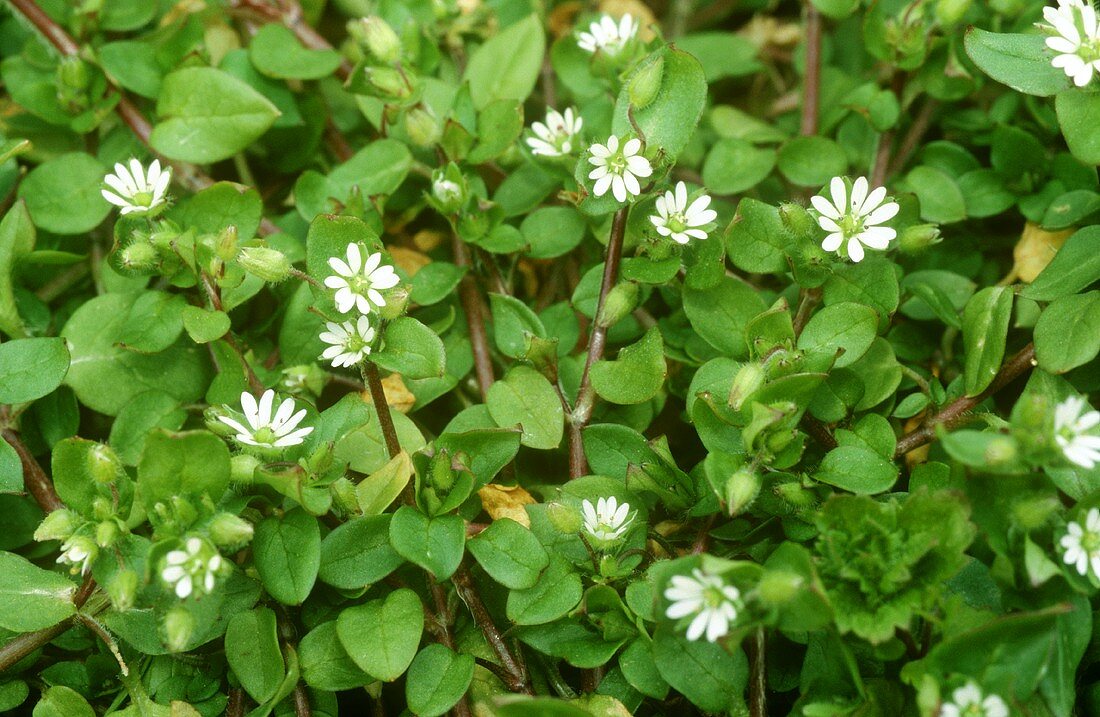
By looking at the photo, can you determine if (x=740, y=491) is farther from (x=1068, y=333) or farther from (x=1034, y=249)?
(x=1034, y=249)

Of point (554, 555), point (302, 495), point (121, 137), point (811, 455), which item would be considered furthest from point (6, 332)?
point (811, 455)

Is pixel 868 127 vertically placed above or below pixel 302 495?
above

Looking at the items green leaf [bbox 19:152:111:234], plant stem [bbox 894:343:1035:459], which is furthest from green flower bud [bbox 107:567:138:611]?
plant stem [bbox 894:343:1035:459]

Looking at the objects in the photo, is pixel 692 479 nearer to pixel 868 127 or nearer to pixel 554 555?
pixel 554 555

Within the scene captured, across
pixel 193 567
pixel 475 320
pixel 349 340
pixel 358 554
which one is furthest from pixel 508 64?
pixel 193 567

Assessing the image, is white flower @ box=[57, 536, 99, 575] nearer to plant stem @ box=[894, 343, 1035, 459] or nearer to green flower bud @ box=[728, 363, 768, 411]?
green flower bud @ box=[728, 363, 768, 411]

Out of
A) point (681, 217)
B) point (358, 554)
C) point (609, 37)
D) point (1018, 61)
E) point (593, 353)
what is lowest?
point (358, 554)

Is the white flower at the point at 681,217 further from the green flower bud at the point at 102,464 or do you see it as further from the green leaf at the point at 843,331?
the green flower bud at the point at 102,464
